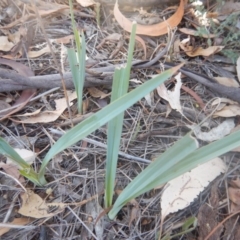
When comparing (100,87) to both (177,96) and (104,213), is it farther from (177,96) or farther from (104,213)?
(104,213)

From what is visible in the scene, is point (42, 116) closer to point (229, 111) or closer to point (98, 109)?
point (98, 109)

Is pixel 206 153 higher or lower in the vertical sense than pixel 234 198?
higher

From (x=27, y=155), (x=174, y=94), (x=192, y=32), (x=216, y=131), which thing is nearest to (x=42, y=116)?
(x=27, y=155)

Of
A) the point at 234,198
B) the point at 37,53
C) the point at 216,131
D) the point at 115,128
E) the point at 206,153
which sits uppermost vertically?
the point at 37,53

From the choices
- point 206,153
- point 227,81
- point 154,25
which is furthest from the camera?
point 154,25

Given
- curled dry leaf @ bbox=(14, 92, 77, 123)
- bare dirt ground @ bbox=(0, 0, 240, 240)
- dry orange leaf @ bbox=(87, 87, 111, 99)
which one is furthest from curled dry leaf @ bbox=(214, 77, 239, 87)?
curled dry leaf @ bbox=(14, 92, 77, 123)

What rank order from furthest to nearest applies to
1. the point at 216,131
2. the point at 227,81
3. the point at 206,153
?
the point at 227,81 < the point at 216,131 < the point at 206,153

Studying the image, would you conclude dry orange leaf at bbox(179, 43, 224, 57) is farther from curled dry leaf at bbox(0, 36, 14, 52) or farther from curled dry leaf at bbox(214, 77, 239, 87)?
curled dry leaf at bbox(0, 36, 14, 52)
